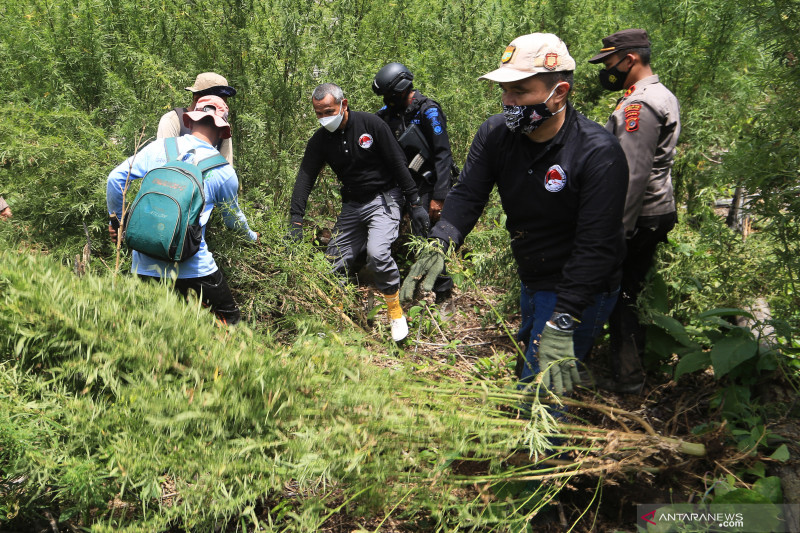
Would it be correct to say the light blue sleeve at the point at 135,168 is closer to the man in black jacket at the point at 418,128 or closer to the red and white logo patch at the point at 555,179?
the man in black jacket at the point at 418,128

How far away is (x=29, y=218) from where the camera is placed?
4480 millimetres

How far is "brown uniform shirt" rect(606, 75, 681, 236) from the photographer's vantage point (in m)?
3.13

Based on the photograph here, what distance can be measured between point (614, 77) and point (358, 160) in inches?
75.6

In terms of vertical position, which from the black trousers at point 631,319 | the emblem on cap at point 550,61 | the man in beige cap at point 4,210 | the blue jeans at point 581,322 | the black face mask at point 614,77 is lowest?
the black trousers at point 631,319

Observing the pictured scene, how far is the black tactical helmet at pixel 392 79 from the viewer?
4.61 metres

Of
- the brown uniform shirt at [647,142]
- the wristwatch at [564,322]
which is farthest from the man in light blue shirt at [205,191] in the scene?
the brown uniform shirt at [647,142]

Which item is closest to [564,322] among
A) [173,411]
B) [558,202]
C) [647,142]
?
[558,202]

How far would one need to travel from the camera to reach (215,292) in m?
3.53

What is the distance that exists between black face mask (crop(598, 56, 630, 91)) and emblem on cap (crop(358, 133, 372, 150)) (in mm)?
1721

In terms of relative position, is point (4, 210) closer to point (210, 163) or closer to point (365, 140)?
point (210, 163)

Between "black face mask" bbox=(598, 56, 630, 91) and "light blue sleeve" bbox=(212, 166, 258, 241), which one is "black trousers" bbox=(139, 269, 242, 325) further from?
"black face mask" bbox=(598, 56, 630, 91)

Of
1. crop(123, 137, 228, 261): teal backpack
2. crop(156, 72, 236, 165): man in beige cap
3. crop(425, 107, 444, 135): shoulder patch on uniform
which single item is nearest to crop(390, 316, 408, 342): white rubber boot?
crop(425, 107, 444, 135): shoulder patch on uniform

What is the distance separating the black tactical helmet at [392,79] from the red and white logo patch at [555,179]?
8.26 ft

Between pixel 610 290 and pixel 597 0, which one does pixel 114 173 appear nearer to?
pixel 610 290
